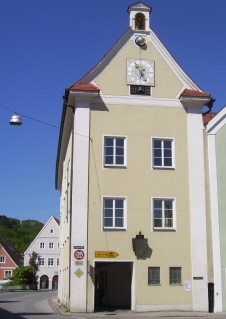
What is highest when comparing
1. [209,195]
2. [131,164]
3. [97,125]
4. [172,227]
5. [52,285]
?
[97,125]

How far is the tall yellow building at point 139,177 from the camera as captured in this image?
75.9 feet

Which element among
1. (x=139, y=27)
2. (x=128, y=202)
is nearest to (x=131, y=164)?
(x=128, y=202)

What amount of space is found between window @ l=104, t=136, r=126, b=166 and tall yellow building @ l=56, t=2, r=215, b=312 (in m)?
0.05

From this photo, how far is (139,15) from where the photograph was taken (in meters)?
26.6

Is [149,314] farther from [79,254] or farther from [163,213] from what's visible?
[163,213]

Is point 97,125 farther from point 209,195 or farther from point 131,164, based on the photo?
point 209,195

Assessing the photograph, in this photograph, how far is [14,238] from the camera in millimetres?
147375

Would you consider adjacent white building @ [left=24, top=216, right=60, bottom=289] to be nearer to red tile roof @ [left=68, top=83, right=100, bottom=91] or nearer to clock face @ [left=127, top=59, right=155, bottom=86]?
clock face @ [left=127, top=59, right=155, bottom=86]

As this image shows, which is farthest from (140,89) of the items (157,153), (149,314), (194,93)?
(149,314)

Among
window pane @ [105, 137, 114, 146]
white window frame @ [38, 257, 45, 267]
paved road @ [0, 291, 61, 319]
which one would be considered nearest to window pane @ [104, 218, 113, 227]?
window pane @ [105, 137, 114, 146]

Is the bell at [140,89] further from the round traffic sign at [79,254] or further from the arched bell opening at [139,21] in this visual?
the round traffic sign at [79,254]

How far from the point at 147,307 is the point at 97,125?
922cm

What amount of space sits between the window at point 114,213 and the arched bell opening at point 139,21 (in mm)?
9570

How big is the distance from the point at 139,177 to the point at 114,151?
1.83 m
